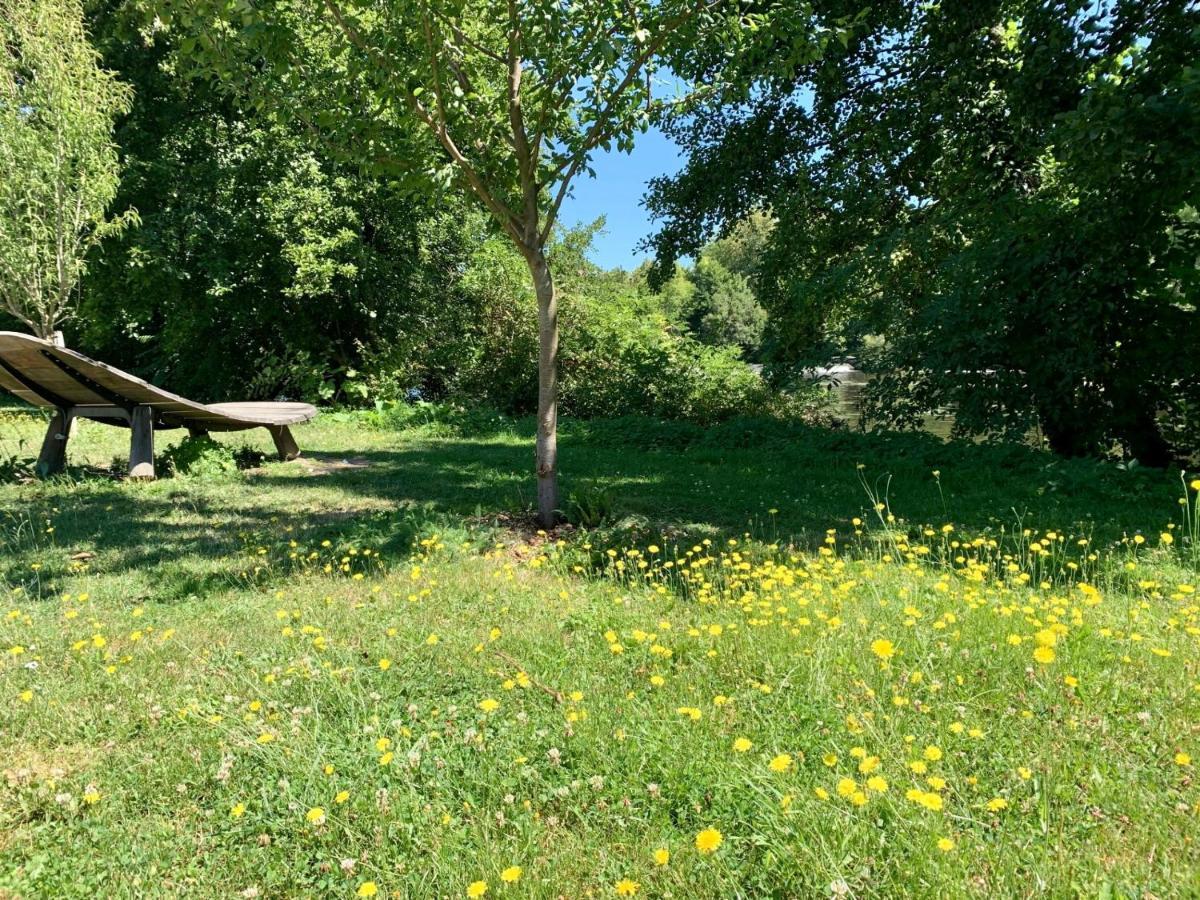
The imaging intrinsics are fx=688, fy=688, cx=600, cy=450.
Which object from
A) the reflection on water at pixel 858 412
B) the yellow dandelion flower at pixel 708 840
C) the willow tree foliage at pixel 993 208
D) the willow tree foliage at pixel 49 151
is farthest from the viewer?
the willow tree foliage at pixel 49 151

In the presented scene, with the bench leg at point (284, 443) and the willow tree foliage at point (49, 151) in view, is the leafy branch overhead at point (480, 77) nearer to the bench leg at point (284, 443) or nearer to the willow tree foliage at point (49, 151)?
the bench leg at point (284, 443)

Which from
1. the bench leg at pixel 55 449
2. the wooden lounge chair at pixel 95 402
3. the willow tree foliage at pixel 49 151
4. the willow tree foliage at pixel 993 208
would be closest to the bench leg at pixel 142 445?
the wooden lounge chair at pixel 95 402

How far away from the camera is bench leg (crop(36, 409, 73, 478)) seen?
706 cm

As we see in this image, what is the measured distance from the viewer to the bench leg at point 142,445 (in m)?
6.99

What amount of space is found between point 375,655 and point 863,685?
6.18 feet

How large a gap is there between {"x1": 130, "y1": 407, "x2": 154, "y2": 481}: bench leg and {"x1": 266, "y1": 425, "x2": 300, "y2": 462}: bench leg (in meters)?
1.37

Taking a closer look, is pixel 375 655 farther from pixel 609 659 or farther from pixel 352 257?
pixel 352 257

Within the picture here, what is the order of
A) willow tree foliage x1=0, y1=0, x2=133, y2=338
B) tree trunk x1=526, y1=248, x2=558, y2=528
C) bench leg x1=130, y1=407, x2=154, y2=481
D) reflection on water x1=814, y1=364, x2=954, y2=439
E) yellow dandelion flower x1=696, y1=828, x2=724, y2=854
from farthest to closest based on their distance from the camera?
willow tree foliage x1=0, y1=0, x2=133, y2=338
reflection on water x1=814, y1=364, x2=954, y2=439
bench leg x1=130, y1=407, x2=154, y2=481
tree trunk x1=526, y1=248, x2=558, y2=528
yellow dandelion flower x1=696, y1=828, x2=724, y2=854

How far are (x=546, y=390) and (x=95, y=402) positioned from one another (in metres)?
5.52

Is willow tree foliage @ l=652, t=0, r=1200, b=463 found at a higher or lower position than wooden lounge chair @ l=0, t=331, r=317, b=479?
higher

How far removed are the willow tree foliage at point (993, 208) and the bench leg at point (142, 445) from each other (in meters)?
7.20

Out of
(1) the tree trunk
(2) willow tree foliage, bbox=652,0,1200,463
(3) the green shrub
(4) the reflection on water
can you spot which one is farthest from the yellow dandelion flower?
(4) the reflection on water

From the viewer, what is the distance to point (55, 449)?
7172 mm

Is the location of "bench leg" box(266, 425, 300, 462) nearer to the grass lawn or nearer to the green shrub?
the green shrub
